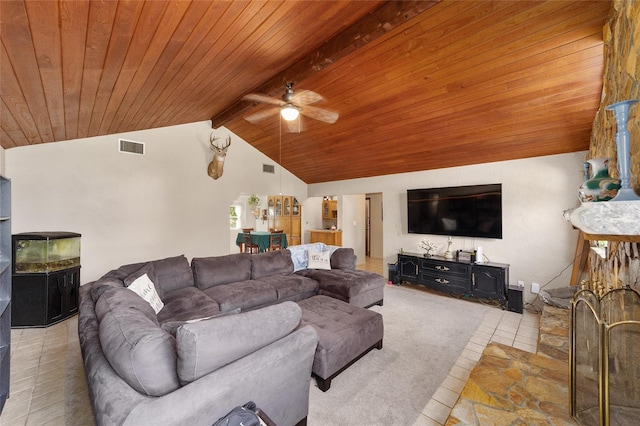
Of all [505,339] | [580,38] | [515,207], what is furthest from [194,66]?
[515,207]

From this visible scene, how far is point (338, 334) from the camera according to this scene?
7.54 ft

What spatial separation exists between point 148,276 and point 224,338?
193 cm

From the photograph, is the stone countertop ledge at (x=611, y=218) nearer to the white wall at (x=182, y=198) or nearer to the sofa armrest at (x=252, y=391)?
the sofa armrest at (x=252, y=391)

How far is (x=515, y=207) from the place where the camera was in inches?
169

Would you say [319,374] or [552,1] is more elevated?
[552,1]

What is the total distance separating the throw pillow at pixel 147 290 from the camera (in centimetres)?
238

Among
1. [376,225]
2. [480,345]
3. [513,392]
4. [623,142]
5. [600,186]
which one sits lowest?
[480,345]

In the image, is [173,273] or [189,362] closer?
[189,362]

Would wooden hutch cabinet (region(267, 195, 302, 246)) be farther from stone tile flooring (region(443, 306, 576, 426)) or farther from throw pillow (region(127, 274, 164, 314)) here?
stone tile flooring (region(443, 306, 576, 426))

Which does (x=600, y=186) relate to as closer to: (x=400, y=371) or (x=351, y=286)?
(x=400, y=371)

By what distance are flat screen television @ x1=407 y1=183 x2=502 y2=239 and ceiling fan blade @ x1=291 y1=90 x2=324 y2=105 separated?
317 centimetres

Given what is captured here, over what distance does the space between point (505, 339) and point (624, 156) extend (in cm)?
276

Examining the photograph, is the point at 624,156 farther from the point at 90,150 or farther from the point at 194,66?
the point at 90,150

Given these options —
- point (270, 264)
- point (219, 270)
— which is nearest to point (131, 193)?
point (219, 270)
